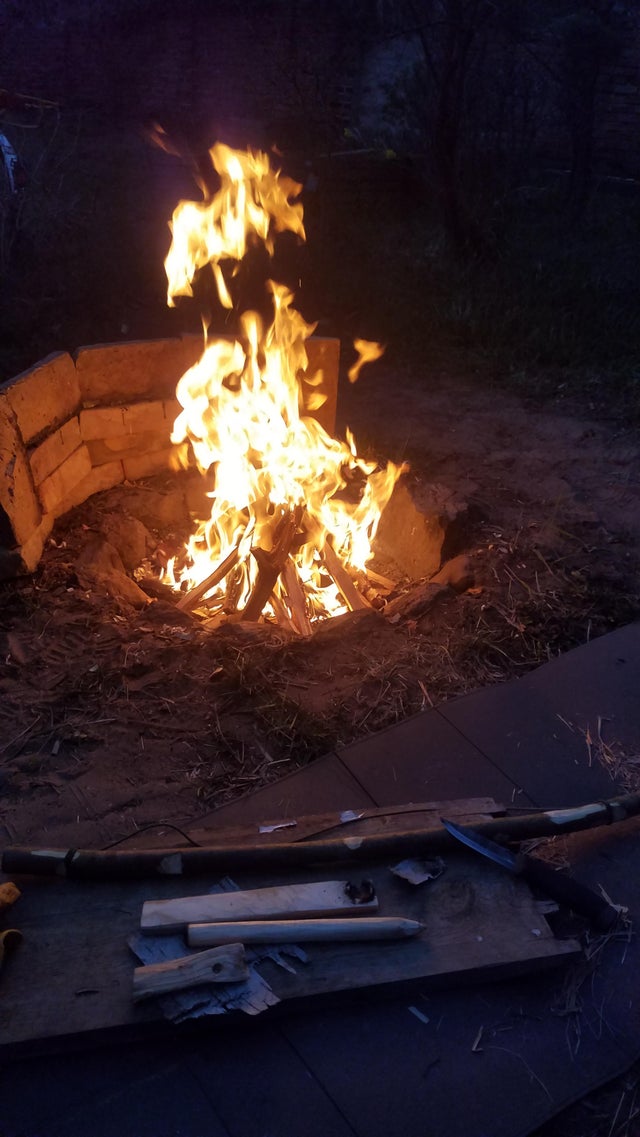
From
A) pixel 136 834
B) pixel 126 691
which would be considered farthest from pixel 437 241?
pixel 136 834

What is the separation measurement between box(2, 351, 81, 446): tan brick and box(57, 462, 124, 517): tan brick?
48cm

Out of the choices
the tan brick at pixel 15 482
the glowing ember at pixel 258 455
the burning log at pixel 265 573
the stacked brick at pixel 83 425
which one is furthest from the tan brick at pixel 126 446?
the burning log at pixel 265 573

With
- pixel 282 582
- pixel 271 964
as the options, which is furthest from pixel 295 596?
pixel 271 964

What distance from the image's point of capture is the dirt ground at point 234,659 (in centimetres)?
304

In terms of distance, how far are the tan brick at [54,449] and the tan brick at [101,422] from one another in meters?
0.06

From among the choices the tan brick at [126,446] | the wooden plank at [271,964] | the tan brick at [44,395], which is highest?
the tan brick at [44,395]

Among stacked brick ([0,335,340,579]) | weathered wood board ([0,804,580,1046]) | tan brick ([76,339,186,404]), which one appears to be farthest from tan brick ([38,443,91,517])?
weathered wood board ([0,804,580,1046])

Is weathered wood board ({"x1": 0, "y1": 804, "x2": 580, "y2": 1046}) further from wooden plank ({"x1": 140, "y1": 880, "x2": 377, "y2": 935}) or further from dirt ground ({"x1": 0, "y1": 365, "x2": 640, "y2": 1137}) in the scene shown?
dirt ground ({"x1": 0, "y1": 365, "x2": 640, "y2": 1137})

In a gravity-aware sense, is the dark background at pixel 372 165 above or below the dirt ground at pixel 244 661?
above

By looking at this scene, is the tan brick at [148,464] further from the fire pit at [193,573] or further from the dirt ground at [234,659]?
the dirt ground at [234,659]

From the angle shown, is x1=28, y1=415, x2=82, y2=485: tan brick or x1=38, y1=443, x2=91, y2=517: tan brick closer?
x1=28, y1=415, x2=82, y2=485: tan brick

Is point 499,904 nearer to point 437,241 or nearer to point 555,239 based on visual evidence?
point 437,241

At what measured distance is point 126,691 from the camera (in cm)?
346

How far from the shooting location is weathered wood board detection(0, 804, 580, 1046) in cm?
211
